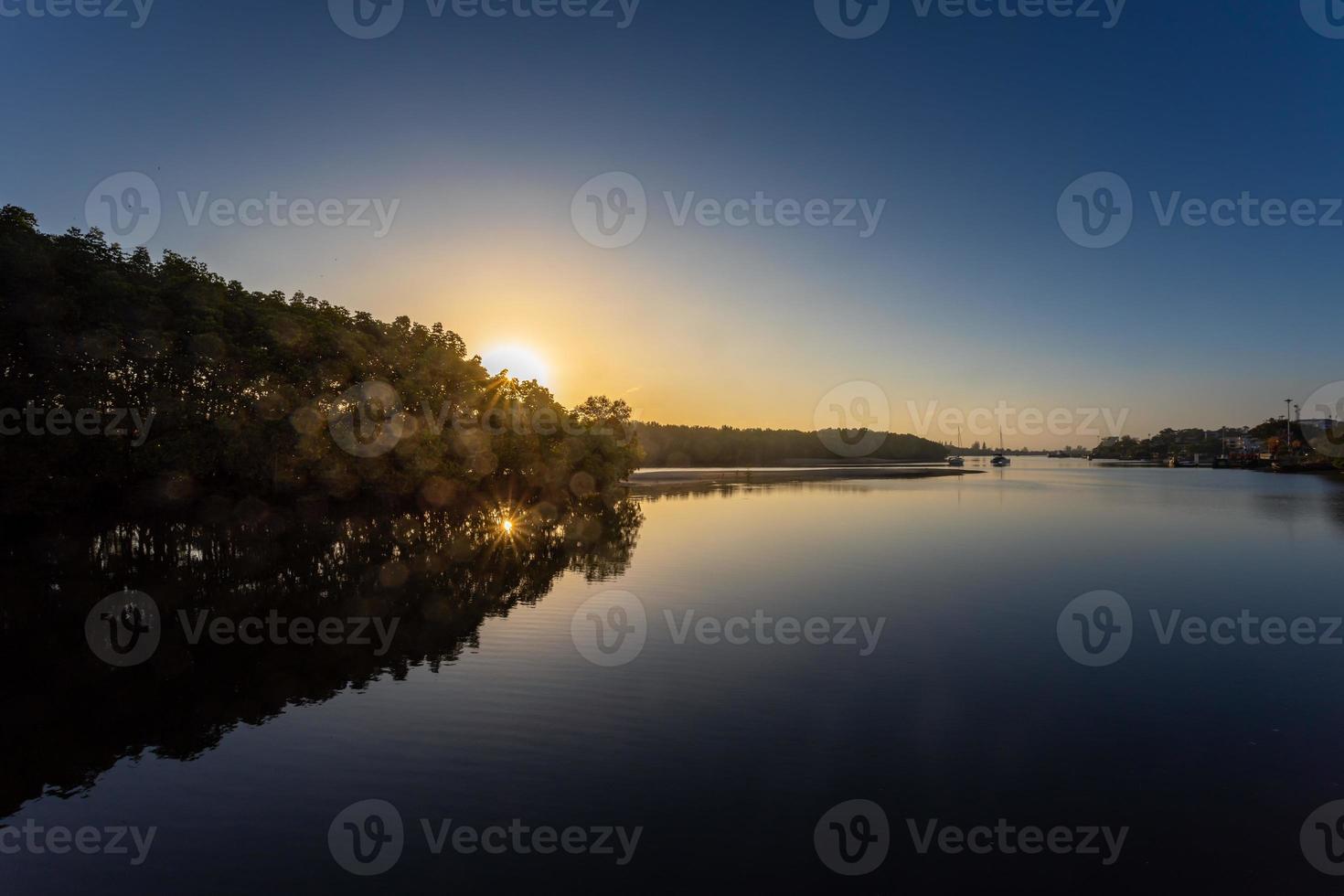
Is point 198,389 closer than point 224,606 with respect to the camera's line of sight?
No

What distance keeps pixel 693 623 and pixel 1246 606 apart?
23.5 m

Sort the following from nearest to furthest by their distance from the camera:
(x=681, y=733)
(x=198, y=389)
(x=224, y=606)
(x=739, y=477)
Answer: (x=681, y=733) → (x=224, y=606) → (x=198, y=389) → (x=739, y=477)

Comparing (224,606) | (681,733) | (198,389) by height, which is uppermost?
(198,389)

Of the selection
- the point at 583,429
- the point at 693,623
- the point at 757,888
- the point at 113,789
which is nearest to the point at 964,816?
the point at 757,888

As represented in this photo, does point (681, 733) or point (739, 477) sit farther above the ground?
point (739, 477)

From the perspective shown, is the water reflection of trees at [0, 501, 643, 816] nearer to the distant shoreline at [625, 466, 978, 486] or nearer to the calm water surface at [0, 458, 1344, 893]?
the calm water surface at [0, 458, 1344, 893]

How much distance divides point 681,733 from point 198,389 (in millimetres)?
51641

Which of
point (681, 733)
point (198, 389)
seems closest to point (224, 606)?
point (681, 733)

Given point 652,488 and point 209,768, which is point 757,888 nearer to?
point 209,768

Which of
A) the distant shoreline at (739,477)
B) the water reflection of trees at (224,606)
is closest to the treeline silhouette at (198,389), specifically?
the water reflection of trees at (224,606)

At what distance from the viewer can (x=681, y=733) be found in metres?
15.9

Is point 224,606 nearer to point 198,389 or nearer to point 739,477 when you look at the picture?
point 198,389

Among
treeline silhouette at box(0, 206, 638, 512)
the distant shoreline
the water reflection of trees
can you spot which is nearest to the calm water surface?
the water reflection of trees

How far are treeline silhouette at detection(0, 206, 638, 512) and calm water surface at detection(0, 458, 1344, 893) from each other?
14717 millimetres
